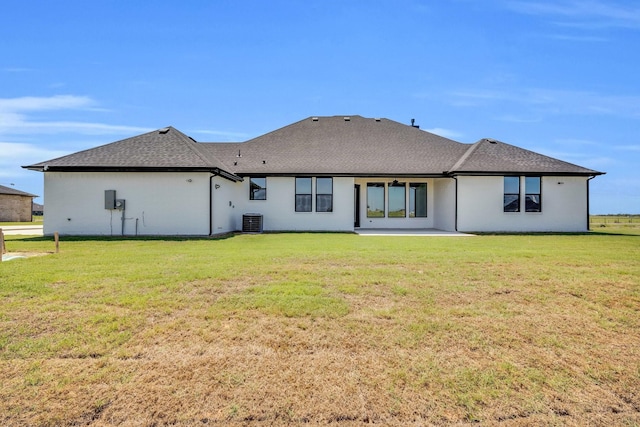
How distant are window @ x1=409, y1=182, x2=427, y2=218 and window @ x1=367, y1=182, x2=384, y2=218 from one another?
1696mm

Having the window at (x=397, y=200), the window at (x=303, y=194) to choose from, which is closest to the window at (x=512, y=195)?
the window at (x=397, y=200)

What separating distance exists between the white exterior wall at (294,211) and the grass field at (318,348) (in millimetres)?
11364

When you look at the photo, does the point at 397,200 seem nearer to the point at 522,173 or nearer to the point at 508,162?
the point at 508,162

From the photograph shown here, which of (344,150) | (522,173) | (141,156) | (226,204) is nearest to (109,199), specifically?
(141,156)

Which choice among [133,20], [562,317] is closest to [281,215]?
[133,20]

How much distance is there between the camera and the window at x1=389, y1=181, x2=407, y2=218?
63.2ft

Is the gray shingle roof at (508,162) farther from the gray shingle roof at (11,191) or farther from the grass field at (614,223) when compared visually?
the gray shingle roof at (11,191)

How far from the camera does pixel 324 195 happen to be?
699 inches

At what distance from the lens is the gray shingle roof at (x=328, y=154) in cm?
1502

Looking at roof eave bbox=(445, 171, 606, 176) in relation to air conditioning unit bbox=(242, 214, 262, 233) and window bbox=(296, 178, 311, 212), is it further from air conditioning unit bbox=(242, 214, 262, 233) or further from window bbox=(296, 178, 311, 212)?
air conditioning unit bbox=(242, 214, 262, 233)

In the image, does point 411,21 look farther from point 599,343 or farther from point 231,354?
point 231,354

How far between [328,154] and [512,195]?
32.4ft

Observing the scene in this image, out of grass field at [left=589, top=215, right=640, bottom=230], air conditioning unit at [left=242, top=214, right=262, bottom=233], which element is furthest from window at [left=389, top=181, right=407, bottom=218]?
grass field at [left=589, top=215, right=640, bottom=230]

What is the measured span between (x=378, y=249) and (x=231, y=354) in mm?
7080
